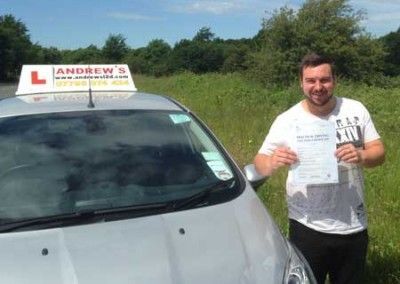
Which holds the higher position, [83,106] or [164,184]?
[83,106]

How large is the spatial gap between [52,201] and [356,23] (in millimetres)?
43983

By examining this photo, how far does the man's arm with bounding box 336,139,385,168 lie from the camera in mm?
3131

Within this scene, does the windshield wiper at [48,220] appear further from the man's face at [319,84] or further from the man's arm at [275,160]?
the man's face at [319,84]

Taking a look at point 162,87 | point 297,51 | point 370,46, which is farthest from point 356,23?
point 162,87

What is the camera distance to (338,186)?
330 centimetres

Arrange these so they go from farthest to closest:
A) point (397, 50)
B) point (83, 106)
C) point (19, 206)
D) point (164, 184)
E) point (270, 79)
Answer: point (397, 50) < point (270, 79) < point (83, 106) < point (164, 184) < point (19, 206)

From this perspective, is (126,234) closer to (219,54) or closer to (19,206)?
(19,206)

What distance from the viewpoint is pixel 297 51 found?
42.1m

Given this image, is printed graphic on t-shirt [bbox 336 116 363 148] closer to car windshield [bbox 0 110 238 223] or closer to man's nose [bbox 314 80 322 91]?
man's nose [bbox 314 80 322 91]

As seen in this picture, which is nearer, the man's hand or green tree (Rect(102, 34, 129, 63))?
the man's hand

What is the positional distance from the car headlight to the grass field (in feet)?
5.49

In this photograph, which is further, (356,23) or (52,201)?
(356,23)

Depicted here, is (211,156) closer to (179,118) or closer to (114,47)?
(179,118)

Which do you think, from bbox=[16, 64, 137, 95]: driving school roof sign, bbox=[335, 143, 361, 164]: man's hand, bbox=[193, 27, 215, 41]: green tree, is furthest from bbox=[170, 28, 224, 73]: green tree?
bbox=[335, 143, 361, 164]: man's hand
